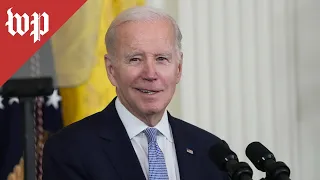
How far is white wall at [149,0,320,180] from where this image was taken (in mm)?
3391

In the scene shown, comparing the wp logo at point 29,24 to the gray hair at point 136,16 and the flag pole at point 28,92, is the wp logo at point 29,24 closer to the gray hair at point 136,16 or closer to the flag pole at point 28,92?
the gray hair at point 136,16

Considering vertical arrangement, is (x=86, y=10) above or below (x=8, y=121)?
above

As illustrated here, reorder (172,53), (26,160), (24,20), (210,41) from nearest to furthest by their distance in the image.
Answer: (26,160) → (172,53) → (24,20) → (210,41)

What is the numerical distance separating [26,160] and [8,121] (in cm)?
93

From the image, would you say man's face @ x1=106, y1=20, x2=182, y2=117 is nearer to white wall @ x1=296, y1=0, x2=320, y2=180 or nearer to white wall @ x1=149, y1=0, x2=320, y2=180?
white wall @ x1=149, y1=0, x2=320, y2=180

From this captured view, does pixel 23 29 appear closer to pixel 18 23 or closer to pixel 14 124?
pixel 18 23

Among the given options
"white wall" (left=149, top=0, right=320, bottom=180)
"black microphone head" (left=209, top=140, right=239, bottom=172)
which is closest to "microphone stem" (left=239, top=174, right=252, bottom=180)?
"black microphone head" (left=209, top=140, right=239, bottom=172)

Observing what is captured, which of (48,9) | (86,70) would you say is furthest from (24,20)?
(86,70)

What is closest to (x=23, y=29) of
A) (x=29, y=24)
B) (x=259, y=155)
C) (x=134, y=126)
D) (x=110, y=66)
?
(x=29, y=24)

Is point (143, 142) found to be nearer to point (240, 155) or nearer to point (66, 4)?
point (66, 4)

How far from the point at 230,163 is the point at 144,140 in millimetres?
459

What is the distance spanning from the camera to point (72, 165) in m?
1.93

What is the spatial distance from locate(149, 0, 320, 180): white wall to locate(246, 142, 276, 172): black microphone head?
1653 mm

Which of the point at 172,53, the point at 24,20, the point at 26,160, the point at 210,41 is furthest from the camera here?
the point at 210,41
